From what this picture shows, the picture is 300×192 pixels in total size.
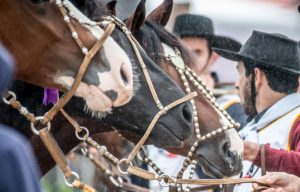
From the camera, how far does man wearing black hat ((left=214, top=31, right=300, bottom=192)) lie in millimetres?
5117

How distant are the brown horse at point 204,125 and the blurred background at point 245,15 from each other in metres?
5.40

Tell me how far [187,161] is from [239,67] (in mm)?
1503

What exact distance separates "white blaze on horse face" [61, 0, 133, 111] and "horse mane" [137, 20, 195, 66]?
83 cm

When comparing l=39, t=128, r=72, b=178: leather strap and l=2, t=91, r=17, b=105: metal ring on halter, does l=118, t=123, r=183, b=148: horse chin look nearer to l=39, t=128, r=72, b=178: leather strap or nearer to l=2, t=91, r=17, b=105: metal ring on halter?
l=39, t=128, r=72, b=178: leather strap

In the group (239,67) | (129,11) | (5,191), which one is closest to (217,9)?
(129,11)

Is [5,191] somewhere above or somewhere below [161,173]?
above

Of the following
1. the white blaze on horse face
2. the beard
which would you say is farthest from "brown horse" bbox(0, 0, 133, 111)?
the beard

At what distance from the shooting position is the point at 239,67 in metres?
5.60

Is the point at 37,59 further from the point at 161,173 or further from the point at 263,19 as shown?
the point at 263,19

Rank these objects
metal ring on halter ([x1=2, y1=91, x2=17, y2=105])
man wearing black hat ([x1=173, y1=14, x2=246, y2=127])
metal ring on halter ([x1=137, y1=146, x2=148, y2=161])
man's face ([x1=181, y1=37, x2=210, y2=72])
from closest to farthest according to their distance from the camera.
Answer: metal ring on halter ([x1=2, y1=91, x2=17, y2=105]) → metal ring on halter ([x1=137, y1=146, x2=148, y2=161]) → man wearing black hat ([x1=173, y1=14, x2=246, y2=127]) → man's face ([x1=181, y1=37, x2=210, y2=72])

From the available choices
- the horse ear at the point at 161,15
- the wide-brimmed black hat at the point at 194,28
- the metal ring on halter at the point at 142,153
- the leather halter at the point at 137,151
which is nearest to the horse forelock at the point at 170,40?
the horse ear at the point at 161,15

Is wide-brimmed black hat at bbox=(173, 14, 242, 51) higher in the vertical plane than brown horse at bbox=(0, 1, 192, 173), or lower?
lower

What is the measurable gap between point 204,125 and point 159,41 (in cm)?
60

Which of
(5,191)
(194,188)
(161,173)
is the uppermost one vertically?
(5,191)
